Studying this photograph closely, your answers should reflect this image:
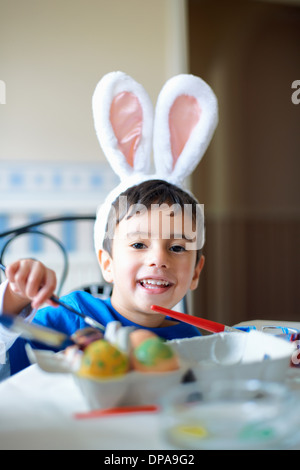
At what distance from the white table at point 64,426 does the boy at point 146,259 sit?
1.24ft

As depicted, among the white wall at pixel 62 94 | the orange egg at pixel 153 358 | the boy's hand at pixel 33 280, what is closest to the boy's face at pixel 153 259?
the boy's hand at pixel 33 280

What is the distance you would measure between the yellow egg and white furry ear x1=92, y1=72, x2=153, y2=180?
570 millimetres

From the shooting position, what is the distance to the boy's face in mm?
810

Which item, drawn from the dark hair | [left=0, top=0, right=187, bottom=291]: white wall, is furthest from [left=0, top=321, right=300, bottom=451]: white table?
[left=0, top=0, right=187, bottom=291]: white wall

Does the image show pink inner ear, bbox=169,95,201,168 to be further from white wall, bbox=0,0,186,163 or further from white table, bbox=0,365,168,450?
white wall, bbox=0,0,186,163

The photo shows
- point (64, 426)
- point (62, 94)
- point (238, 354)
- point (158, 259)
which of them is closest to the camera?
point (64, 426)

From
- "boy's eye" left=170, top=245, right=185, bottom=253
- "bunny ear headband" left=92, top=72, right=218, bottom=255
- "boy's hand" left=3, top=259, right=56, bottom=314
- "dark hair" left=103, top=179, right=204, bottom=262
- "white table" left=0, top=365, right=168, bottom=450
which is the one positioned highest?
"bunny ear headband" left=92, top=72, right=218, bottom=255

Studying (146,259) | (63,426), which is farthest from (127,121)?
(63,426)

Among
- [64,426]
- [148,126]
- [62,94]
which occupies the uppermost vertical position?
[62,94]

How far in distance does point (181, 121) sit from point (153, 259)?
301mm

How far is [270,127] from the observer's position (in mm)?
3301

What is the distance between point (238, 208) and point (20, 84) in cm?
163

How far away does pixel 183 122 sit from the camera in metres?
0.95

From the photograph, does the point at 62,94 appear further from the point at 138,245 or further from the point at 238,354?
the point at 238,354
